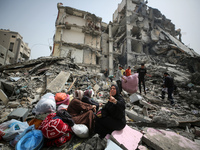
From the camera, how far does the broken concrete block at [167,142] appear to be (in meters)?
1.60

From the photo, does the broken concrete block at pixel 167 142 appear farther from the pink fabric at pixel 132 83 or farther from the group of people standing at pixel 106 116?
the pink fabric at pixel 132 83

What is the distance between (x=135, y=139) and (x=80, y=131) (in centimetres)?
117

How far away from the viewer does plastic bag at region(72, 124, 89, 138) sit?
178 centimetres

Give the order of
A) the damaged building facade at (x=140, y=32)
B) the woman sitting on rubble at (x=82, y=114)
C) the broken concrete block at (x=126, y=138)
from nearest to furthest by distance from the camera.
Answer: the broken concrete block at (x=126, y=138)
the woman sitting on rubble at (x=82, y=114)
the damaged building facade at (x=140, y=32)

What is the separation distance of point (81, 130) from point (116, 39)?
20185 mm

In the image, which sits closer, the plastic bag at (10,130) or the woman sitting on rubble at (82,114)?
the plastic bag at (10,130)

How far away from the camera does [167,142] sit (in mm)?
1704

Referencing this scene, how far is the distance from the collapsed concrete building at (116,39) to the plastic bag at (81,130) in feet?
41.5

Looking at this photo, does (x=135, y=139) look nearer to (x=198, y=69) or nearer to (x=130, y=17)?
(x=198, y=69)

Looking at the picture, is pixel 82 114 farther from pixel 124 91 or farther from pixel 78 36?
pixel 78 36

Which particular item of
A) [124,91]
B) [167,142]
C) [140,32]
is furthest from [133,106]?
[140,32]

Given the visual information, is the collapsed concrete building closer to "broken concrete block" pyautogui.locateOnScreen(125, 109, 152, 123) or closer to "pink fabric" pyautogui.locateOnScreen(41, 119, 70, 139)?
"broken concrete block" pyautogui.locateOnScreen(125, 109, 152, 123)

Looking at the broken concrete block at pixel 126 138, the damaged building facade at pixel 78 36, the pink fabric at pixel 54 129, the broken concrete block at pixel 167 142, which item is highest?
the damaged building facade at pixel 78 36

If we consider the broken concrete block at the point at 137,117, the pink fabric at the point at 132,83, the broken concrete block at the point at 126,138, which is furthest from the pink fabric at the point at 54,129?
the pink fabric at the point at 132,83
